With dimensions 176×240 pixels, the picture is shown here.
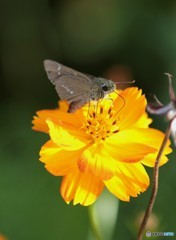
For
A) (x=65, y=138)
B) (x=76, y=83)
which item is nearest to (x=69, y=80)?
(x=76, y=83)

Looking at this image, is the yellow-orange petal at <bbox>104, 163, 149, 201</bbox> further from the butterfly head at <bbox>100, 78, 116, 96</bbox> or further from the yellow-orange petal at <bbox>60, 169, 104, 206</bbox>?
the butterfly head at <bbox>100, 78, 116, 96</bbox>

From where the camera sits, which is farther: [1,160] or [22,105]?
[22,105]

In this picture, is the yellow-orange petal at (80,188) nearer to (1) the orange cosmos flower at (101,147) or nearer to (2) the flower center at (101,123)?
(1) the orange cosmos flower at (101,147)

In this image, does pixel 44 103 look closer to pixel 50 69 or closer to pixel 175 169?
pixel 175 169

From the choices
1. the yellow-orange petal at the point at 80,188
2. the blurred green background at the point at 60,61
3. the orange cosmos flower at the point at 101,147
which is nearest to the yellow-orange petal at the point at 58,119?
the orange cosmos flower at the point at 101,147

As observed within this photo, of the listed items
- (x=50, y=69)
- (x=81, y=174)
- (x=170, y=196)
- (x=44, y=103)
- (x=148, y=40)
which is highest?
(x=50, y=69)

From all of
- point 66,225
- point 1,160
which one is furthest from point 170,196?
point 1,160

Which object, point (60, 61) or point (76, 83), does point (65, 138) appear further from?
point (60, 61)
